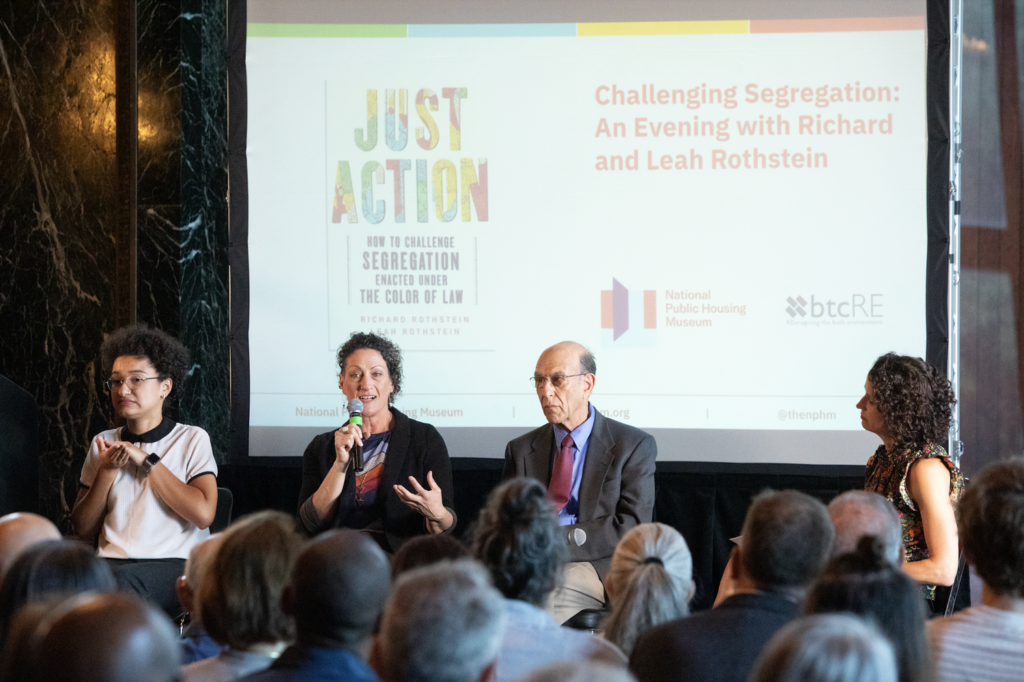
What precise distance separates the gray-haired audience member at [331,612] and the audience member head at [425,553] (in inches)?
11.8

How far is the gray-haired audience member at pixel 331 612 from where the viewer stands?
4.48ft

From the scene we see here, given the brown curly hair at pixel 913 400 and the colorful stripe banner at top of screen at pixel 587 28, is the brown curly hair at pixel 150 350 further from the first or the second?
the brown curly hair at pixel 913 400

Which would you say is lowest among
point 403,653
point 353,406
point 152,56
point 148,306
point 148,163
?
point 403,653

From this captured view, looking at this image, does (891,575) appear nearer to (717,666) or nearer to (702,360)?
(717,666)

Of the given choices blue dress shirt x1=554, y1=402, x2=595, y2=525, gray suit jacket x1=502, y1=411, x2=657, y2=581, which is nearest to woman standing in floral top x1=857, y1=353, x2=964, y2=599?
gray suit jacket x1=502, y1=411, x2=657, y2=581

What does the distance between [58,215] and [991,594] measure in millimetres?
4161

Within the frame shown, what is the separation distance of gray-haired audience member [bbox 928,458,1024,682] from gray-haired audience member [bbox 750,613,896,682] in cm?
67

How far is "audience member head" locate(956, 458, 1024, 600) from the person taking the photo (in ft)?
5.41

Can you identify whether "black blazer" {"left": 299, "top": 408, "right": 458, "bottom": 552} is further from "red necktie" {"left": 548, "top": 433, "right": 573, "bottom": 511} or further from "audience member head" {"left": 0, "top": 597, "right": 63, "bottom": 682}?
"audience member head" {"left": 0, "top": 597, "right": 63, "bottom": 682}

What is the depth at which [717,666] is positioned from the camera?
1.56m

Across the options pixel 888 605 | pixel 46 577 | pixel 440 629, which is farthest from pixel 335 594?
pixel 888 605

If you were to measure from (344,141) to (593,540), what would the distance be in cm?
217

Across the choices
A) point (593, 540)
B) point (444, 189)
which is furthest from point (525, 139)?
point (593, 540)

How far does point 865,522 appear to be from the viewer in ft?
6.80
